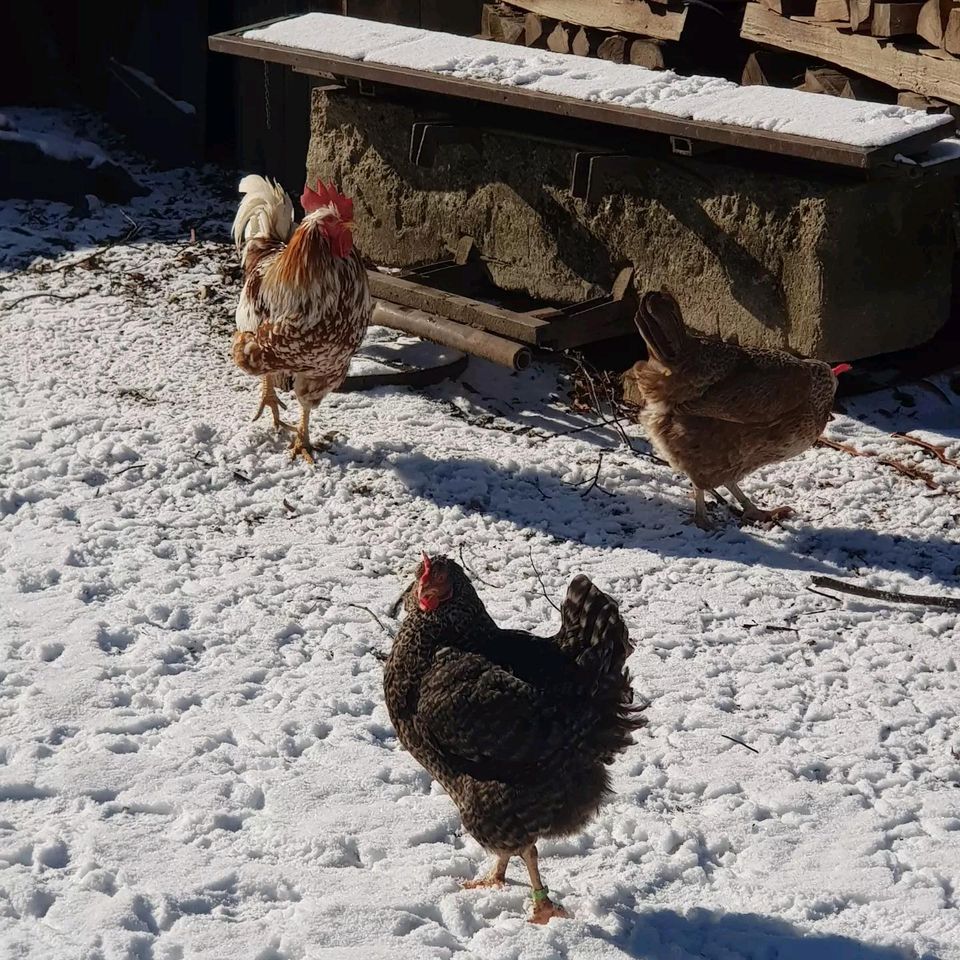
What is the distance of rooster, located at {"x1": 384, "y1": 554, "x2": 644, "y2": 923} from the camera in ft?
11.3

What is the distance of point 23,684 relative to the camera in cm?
454

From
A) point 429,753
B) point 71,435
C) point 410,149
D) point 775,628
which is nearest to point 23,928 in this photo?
A: point 429,753

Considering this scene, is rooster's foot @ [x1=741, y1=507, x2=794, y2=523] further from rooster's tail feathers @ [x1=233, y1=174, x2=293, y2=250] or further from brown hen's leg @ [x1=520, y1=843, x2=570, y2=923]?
rooster's tail feathers @ [x1=233, y1=174, x2=293, y2=250]

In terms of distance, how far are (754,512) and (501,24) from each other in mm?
4586

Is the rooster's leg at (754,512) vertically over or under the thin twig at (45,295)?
over

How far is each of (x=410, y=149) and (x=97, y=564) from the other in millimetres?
3435

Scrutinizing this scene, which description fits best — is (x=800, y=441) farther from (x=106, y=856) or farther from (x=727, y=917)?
(x=106, y=856)

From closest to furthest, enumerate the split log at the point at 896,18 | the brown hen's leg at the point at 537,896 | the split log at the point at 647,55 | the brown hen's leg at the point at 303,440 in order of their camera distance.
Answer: the brown hen's leg at the point at 537,896
the brown hen's leg at the point at 303,440
the split log at the point at 896,18
the split log at the point at 647,55

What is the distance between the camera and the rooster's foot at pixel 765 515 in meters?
5.88

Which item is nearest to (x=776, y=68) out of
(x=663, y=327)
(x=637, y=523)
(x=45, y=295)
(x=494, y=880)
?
(x=663, y=327)

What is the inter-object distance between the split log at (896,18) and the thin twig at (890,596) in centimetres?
300

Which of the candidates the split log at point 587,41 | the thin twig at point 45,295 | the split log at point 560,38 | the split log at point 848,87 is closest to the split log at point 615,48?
the split log at point 587,41

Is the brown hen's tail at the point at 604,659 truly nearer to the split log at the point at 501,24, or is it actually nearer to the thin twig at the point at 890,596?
the thin twig at the point at 890,596

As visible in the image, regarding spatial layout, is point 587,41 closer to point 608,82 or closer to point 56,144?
point 608,82
